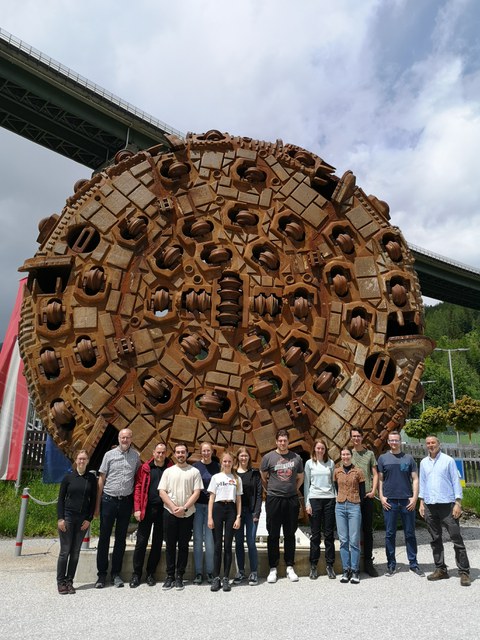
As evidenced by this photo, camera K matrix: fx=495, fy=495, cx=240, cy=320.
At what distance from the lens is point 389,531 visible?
20.0ft

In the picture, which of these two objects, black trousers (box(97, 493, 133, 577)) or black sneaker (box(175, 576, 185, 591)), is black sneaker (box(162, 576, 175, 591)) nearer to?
black sneaker (box(175, 576, 185, 591))

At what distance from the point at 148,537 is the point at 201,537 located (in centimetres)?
61

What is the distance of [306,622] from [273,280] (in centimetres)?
512

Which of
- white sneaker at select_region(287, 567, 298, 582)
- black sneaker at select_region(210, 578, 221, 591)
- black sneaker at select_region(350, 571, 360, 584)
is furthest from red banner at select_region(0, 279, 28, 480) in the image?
black sneaker at select_region(350, 571, 360, 584)

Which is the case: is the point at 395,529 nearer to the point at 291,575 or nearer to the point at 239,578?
the point at 291,575

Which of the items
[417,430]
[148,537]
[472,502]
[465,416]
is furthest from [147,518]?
[417,430]

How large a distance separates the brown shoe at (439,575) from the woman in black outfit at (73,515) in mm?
3994

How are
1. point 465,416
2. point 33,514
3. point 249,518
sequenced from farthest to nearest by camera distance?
1. point 465,416
2. point 33,514
3. point 249,518

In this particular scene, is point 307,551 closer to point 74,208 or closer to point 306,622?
point 306,622

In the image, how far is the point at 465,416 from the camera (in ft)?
83.9

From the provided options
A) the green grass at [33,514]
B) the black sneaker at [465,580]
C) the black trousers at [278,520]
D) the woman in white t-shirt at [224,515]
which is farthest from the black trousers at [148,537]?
the green grass at [33,514]

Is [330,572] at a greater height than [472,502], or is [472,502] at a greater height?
[472,502]

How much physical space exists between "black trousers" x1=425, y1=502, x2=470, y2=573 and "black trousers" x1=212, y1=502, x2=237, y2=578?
7.88ft

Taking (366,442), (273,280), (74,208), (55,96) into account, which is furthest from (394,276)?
(55,96)
